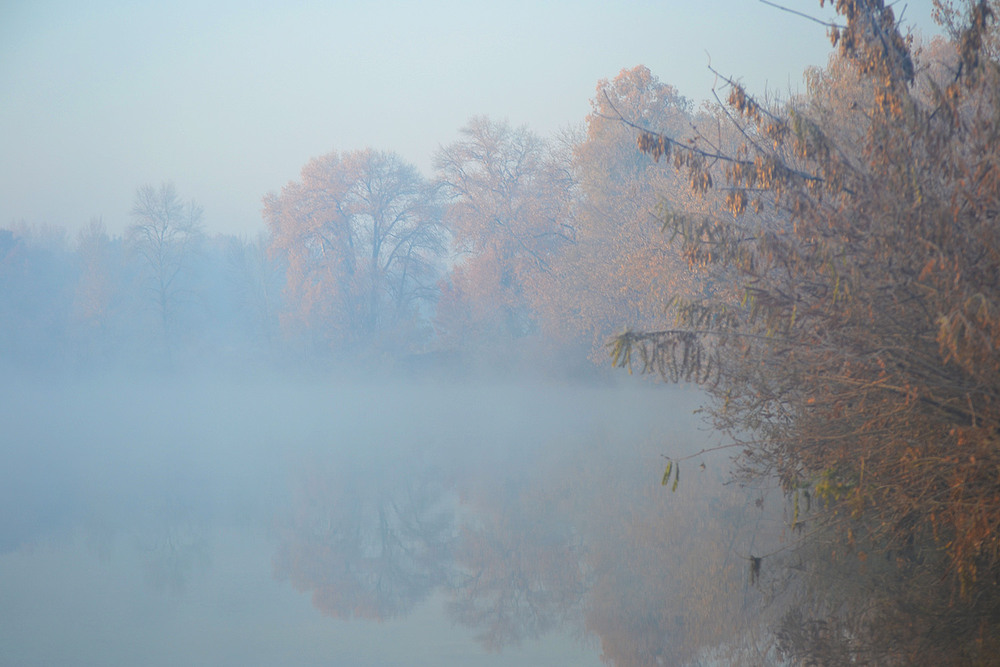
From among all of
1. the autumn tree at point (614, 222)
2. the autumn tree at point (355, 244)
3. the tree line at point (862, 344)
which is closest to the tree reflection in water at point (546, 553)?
the tree line at point (862, 344)

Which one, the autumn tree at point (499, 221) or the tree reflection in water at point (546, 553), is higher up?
the autumn tree at point (499, 221)

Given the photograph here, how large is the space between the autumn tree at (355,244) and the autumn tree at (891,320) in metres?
30.1

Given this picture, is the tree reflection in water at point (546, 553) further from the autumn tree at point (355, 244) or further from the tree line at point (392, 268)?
the autumn tree at point (355, 244)

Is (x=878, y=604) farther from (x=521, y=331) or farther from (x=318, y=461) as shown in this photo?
(x=521, y=331)

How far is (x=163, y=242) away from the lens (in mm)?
38625

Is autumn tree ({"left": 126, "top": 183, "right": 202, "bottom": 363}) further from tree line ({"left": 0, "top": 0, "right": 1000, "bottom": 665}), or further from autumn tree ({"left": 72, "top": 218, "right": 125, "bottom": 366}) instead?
tree line ({"left": 0, "top": 0, "right": 1000, "bottom": 665})

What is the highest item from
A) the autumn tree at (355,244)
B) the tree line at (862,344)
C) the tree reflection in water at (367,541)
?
the autumn tree at (355,244)

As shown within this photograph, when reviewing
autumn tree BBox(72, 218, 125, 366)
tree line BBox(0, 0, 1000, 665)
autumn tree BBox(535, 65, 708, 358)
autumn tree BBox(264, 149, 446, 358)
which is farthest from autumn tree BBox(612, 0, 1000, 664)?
autumn tree BBox(72, 218, 125, 366)

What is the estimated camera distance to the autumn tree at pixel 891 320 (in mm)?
4402

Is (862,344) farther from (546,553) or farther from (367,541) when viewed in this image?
(367,541)

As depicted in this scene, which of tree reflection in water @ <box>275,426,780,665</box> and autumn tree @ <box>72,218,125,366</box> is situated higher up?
autumn tree @ <box>72,218,125,366</box>

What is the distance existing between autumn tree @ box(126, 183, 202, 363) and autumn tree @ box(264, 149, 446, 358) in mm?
5543

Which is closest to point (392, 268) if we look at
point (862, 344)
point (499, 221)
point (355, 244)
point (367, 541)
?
point (355, 244)

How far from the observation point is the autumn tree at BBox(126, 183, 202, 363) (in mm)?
38438
